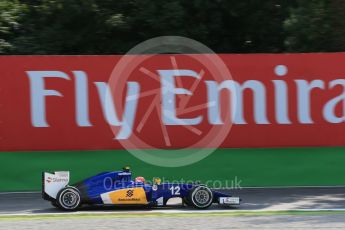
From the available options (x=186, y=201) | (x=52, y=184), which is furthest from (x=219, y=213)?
(x=52, y=184)

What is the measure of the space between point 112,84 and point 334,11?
261 inches

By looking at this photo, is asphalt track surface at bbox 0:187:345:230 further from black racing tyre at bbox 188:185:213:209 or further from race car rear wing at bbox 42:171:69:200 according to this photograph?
race car rear wing at bbox 42:171:69:200

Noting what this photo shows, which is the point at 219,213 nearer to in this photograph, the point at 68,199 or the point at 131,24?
the point at 68,199

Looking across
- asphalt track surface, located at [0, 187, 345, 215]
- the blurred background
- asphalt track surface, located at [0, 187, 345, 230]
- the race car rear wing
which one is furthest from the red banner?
the blurred background

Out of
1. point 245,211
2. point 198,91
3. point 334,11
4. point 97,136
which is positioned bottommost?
point 245,211

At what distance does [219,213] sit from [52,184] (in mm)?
2707

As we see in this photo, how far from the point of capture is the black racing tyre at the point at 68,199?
986cm

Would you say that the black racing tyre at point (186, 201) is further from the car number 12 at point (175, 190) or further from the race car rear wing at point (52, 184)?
the race car rear wing at point (52, 184)

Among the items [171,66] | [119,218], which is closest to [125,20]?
Result: [171,66]

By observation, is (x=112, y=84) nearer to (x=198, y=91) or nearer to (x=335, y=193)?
(x=198, y=91)

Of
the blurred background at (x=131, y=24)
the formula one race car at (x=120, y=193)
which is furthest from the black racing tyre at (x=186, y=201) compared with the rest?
the blurred background at (x=131, y=24)

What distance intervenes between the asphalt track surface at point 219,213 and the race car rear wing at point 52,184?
27cm

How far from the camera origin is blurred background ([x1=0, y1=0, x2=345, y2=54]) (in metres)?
17.5

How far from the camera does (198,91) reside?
12.3 metres
